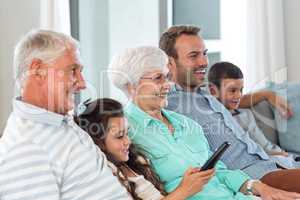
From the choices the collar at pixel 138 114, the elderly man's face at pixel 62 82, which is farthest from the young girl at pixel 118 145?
the elderly man's face at pixel 62 82

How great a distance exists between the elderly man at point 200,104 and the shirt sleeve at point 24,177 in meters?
0.98

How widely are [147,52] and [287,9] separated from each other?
6.62 feet

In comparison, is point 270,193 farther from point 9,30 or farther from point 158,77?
point 9,30

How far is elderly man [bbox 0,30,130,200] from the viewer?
124 cm

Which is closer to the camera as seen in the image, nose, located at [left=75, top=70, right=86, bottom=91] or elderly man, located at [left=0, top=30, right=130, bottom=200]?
elderly man, located at [left=0, top=30, right=130, bottom=200]

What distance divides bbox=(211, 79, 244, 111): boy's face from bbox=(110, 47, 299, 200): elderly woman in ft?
2.29

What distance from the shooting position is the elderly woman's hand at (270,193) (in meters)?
1.80

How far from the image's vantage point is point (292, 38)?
3.54 m

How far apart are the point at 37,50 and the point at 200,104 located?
1050 millimetres

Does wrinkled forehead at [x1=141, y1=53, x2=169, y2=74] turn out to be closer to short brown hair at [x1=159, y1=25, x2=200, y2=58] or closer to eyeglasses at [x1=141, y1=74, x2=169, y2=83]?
eyeglasses at [x1=141, y1=74, x2=169, y2=83]

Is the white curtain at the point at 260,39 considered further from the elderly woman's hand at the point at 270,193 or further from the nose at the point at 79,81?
the nose at the point at 79,81

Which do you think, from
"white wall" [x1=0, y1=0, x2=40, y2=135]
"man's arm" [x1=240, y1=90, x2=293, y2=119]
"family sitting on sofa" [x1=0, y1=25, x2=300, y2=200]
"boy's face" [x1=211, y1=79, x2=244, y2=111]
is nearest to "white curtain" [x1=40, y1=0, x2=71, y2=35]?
"white wall" [x1=0, y1=0, x2=40, y2=135]

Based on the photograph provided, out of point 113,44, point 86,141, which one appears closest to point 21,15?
point 113,44

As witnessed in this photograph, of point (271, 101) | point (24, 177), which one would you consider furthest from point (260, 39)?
point (24, 177)
